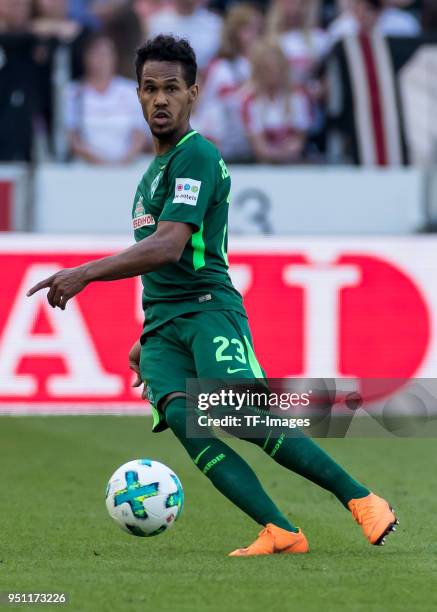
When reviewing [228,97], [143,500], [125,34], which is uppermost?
[125,34]

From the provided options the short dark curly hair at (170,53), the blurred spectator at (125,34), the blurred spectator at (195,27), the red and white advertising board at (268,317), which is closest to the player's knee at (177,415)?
the short dark curly hair at (170,53)

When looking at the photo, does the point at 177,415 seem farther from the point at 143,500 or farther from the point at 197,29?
the point at 197,29

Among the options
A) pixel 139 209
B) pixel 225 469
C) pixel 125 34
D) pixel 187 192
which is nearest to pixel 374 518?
pixel 225 469

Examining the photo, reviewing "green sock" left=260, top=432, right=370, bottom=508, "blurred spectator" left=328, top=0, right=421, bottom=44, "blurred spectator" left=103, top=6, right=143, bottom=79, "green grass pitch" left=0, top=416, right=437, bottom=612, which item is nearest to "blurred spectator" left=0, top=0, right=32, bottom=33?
"blurred spectator" left=103, top=6, right=143, bottom=79

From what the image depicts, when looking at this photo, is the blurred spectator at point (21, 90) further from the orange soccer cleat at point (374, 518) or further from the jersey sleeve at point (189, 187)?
the orange soccer cleat at point (374, 518)

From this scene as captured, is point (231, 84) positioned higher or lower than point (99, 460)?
higher

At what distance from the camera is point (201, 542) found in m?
6.29

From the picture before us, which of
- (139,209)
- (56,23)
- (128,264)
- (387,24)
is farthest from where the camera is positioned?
(387,24)

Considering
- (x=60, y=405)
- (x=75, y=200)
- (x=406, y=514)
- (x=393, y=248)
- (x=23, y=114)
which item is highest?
(x=23, y=114)

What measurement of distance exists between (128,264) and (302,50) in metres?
9.16

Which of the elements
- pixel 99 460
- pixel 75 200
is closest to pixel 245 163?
pixel 75 200

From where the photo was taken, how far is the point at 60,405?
1159 cm

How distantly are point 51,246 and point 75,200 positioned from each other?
114cm

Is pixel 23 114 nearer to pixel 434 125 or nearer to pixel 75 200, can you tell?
pixel 75 200
